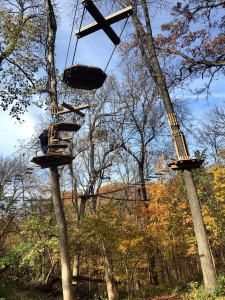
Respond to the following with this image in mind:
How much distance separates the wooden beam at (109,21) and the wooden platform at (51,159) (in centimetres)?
407

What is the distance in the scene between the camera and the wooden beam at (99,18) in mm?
3158

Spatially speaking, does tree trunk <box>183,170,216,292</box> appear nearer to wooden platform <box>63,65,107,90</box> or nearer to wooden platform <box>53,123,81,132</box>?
wooden platform <box>53,123,81,132</box>

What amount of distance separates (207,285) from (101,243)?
4437 millimetres

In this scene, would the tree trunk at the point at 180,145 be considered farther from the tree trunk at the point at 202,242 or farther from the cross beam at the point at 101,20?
the cross beam at the point at 101,20

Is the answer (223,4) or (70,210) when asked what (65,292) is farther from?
(70,210)

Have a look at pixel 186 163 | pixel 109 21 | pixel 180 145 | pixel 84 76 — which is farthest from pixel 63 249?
pixel 109 21

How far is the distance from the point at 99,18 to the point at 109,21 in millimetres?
154

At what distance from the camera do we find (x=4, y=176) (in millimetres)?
24188

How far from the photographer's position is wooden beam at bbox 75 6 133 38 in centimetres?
338

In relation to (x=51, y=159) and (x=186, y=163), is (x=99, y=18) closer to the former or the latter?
(x=51, y=159)

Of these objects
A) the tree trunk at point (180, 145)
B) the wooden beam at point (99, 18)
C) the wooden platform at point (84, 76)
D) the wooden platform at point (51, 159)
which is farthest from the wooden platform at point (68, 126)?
the wooden beam at point (99, 18)

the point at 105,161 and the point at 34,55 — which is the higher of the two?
the point at 34,55

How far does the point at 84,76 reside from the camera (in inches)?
213

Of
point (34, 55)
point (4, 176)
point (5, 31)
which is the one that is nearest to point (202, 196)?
point (34, 55)
